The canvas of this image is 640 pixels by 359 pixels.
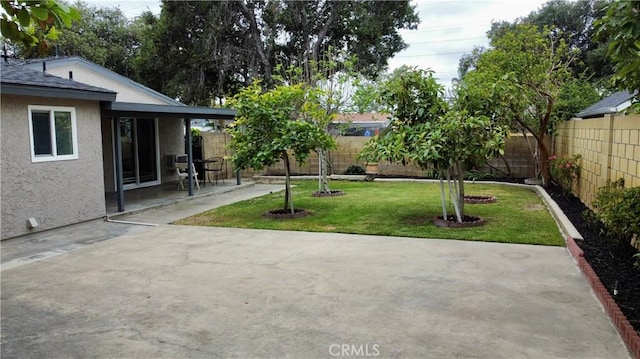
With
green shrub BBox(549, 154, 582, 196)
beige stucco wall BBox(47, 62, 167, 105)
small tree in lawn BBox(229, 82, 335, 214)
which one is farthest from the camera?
beige stucco wall BBox(47, 62, 167, 105)

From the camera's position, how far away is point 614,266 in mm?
5094

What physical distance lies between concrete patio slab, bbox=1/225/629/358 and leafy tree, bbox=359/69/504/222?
141 centimetres

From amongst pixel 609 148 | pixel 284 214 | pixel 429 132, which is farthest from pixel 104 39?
pixel 609 148

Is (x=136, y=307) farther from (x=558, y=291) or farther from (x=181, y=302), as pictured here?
(x=558, y=291)

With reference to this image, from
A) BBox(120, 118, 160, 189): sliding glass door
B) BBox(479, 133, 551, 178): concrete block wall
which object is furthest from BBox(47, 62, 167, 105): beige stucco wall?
BBox(479, 133, 551, 178): concrete block wall

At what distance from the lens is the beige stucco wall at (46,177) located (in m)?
7.04

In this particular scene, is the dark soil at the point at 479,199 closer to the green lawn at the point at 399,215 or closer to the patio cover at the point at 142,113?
the green lawn at the point at 399,215

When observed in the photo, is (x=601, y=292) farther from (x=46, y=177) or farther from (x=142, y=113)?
(x=142, y=113)

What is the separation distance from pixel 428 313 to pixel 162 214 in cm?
670

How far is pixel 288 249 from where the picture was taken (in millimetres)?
6414

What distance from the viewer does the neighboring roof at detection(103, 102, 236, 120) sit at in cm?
887

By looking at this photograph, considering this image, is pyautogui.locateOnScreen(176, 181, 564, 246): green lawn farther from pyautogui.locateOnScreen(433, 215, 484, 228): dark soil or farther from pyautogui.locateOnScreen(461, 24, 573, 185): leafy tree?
pyautogui.locateOnScreen(461, 24, 573, 185): leafy tree

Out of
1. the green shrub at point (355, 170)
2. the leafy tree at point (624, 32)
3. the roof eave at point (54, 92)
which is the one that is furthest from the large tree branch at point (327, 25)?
the leafy tree at point (624, 32)

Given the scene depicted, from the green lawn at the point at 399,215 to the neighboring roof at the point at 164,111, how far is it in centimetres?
239
